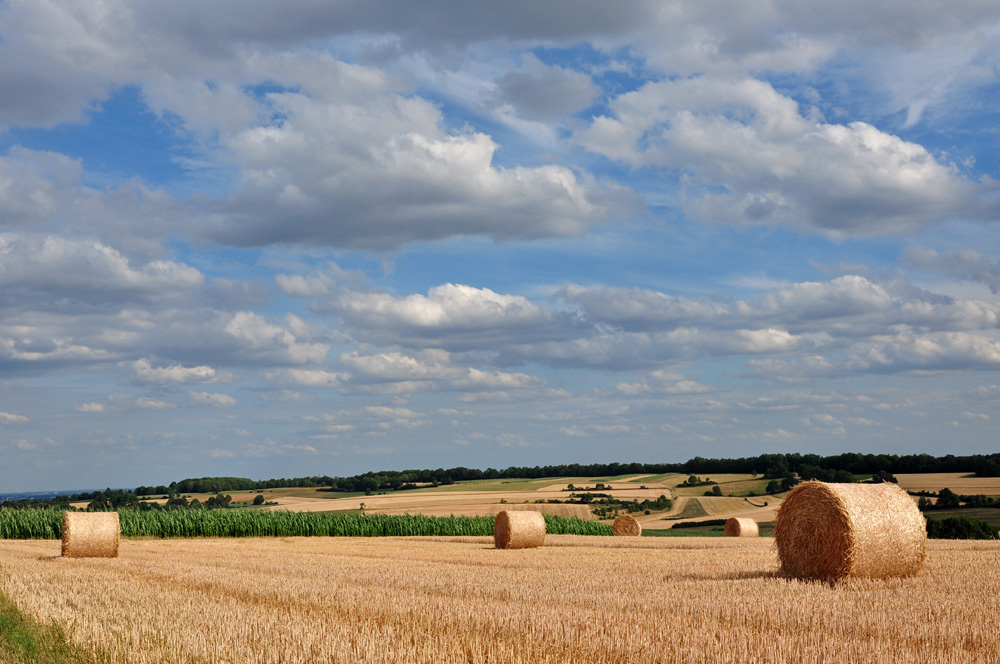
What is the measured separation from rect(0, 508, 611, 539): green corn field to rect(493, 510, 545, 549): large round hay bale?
834 inches

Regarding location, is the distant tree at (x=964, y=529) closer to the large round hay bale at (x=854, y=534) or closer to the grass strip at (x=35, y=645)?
the large round hay bale at (x=854, y=534)

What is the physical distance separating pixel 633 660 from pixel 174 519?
47.1 m

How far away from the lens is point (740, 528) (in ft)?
125

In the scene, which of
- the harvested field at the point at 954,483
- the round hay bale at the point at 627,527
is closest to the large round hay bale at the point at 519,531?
the round hay bale at the point at 627,527

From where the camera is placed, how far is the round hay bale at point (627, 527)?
140ft

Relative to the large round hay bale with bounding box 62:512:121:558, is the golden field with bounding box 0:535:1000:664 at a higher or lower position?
higher

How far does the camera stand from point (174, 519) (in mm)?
48812

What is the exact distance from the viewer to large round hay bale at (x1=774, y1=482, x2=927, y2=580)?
14.2m

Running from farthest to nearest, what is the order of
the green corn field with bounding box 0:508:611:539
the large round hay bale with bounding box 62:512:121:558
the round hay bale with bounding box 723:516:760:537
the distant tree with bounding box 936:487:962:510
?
the distant tree with bounding box 936:487:962:510, the green corn field with bounding box 0:508:611:539, the round hay bale with bounding box 723:516:760:537, the large round hay bale with bounding box 62:512:121:558

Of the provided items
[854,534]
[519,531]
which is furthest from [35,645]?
[519,531]

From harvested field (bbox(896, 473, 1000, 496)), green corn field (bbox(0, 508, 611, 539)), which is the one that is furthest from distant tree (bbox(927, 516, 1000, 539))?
green corn field (bbox(0, 508, 611, 539))

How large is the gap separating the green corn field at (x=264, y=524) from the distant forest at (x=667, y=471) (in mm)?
28222

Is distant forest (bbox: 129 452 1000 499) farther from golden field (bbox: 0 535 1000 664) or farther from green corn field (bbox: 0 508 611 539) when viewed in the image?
golden field (bbox: 0 535 1000 664)

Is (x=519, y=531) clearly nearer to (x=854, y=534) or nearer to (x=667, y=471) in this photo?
(x=854, y=534)
